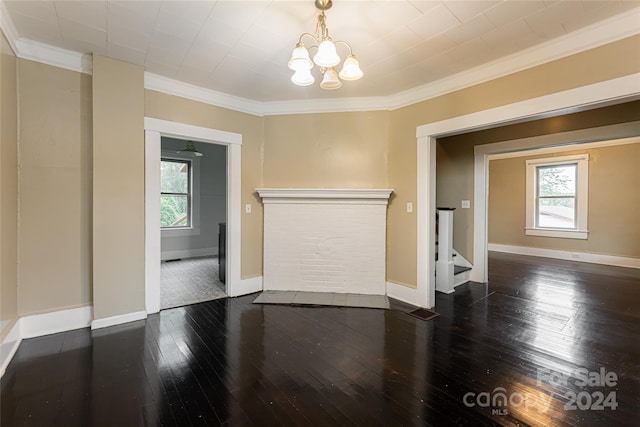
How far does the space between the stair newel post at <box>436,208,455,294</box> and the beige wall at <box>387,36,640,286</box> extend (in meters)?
0.74

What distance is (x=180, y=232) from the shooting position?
6.16 m

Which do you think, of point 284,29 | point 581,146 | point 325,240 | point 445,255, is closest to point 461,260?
point 445,255

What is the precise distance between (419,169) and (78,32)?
11.8ft

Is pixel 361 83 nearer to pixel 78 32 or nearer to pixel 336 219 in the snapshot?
pixel 336 219

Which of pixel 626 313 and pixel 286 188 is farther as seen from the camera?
pixel 286 188

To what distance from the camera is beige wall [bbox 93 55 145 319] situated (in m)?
2.70

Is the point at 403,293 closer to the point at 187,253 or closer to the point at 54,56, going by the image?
the point at 54,56

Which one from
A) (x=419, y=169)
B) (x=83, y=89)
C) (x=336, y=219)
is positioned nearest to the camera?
(x=83, y=89)

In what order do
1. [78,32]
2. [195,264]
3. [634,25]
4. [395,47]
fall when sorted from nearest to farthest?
[634,25], [78,32], [395,47], [195,264]

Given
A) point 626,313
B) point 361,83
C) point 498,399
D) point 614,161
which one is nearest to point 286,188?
point 361,83

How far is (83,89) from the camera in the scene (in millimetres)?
2729

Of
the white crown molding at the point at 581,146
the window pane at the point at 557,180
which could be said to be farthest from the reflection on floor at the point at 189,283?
the window pane at the point at 557,180

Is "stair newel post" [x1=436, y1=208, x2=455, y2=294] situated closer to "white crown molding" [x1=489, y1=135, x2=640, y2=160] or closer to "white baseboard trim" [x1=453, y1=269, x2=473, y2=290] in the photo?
"white baseboard trim" [x1=453, y1=269, x2=473, y2=290]

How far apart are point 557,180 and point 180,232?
879cm
